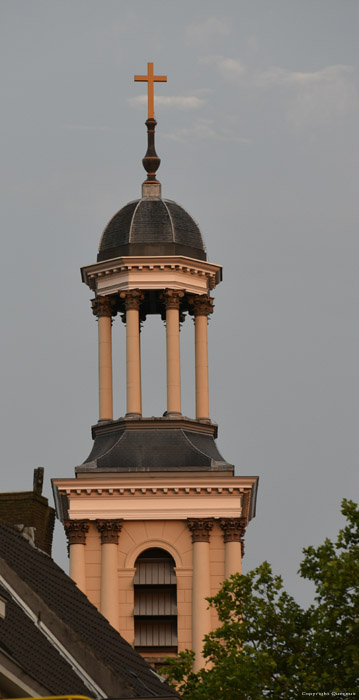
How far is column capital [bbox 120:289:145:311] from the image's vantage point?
90.1 meters

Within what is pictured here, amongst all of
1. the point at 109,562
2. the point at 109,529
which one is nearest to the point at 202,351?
the point at 109,529

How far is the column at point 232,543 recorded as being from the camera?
8569cm

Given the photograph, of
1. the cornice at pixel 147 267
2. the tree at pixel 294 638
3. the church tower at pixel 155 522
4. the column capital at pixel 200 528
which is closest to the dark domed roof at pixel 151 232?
the cornice at pixel 147 267

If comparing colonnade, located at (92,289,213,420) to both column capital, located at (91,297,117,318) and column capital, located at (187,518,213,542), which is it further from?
column capital, located at (187,518,213,542)

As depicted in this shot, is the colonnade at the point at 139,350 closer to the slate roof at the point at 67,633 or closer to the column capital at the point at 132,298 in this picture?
the column capital at the point at 132,298

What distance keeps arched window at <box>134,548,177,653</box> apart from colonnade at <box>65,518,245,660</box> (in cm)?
95

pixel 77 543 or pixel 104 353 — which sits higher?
pixel 104 353

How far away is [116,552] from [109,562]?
543 mm

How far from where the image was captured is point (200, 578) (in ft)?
A: 279

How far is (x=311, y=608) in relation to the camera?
214 ft

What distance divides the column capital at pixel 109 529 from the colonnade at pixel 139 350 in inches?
205

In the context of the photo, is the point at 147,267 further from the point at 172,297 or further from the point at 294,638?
the point at 294,638

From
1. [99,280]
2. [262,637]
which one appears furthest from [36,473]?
[99,280]

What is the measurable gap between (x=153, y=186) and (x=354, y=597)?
112ft
